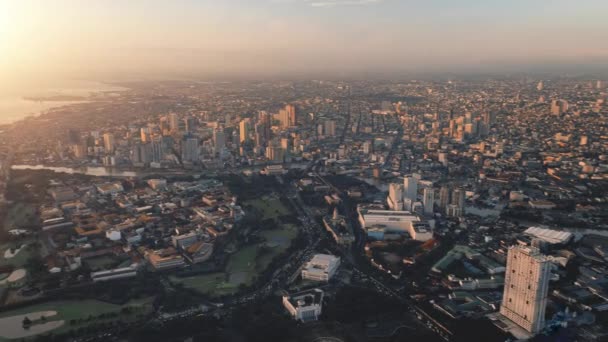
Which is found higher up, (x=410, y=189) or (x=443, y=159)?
(x=410, y=189)

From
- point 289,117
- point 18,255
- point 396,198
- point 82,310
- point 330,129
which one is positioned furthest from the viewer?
point 289,117

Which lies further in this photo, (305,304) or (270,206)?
(270,206)

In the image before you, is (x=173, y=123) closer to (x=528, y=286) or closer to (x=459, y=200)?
(x=459, y=200)

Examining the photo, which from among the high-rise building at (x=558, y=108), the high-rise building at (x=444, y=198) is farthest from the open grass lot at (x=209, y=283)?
the high-rise building at (x=558, y=108)

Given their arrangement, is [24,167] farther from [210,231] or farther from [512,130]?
[512,130]

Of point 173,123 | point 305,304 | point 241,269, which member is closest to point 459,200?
point 241,269

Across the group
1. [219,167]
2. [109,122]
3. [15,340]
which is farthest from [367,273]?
[109,122]
